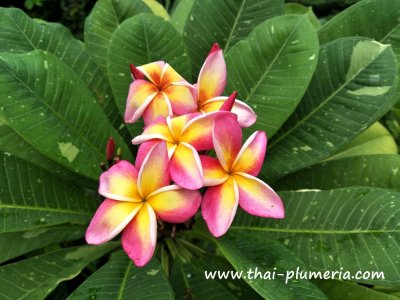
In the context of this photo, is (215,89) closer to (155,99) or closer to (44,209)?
(155,99)

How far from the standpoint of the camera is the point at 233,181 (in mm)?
652

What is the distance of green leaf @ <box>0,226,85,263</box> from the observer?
2.77 ft

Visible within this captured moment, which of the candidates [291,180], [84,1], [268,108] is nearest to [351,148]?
[291,180]

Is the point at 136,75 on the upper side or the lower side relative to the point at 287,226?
upper

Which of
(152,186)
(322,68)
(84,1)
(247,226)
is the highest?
(322,68)

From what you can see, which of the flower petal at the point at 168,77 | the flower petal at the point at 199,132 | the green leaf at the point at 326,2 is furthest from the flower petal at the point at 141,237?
the green leaf at the point at 326,2

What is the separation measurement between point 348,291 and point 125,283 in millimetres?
350

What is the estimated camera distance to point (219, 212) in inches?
24.6

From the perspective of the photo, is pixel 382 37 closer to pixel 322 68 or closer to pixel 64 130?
pixel 322 68

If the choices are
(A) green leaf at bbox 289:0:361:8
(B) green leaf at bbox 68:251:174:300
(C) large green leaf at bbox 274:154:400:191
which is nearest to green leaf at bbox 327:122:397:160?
(C) large green leaf at bbox 274:154:400:191

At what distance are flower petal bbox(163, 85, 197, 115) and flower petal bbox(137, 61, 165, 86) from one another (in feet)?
0.10

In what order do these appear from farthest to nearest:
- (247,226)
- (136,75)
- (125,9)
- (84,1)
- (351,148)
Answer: (84,1), (351,148), (125,9), (247,226), (136,75)

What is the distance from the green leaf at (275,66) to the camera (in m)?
0.81

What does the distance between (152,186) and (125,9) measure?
45 centimetres
